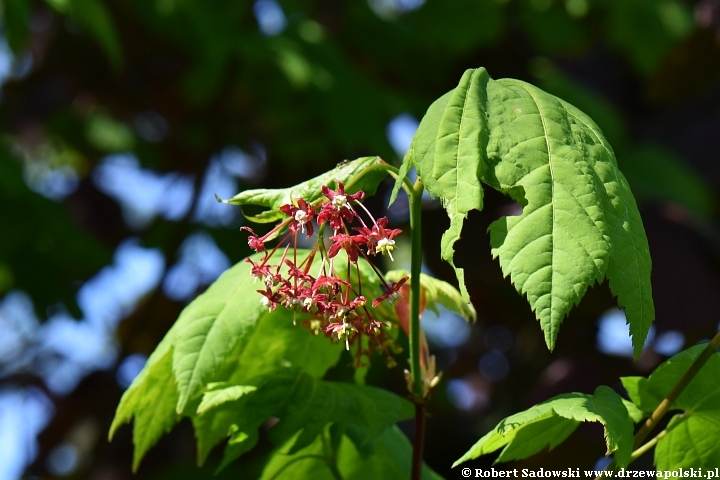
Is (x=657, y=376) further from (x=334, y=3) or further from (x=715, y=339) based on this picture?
(x=334, y=3)

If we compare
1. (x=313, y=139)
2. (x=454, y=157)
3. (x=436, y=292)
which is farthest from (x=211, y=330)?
(x=313, y=139)

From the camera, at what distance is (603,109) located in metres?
2.79

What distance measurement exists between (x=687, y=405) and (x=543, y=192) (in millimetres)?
400

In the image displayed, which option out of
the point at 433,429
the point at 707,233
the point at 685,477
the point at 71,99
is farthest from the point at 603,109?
the point at 71,99

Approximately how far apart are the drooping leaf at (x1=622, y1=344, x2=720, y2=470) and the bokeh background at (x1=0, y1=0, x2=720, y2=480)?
2.67 ft

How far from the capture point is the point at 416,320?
103 centimetres

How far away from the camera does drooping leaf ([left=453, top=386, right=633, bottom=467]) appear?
2.95ft

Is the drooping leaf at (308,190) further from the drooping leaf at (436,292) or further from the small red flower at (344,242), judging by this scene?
the drooping leaf at (436,292)

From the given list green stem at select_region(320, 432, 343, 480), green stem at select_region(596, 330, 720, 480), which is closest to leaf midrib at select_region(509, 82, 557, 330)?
green stem at select_region(596, 330, 720, 480)

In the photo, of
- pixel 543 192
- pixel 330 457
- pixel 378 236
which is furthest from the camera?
pixel 330 457

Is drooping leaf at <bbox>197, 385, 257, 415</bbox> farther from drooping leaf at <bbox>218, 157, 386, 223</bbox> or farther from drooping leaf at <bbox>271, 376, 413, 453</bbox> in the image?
drooping leaf at <bbox>218, 157, 386, 223</bbox>

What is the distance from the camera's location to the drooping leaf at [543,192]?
0.81 m

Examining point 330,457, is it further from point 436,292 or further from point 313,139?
point 313,139

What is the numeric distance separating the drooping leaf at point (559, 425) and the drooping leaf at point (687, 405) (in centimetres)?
9
